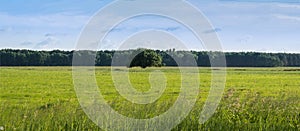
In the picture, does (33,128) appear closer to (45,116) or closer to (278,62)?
(45,116)

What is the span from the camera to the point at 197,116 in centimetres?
1184

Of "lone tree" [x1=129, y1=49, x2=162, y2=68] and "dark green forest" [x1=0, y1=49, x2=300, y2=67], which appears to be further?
"dark green forest" [x1=0, y1=49, x2=300, y2=67]

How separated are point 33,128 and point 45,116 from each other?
1.06 meters

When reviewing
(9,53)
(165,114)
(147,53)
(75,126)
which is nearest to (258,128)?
(165,114)

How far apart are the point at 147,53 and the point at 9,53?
157 feet

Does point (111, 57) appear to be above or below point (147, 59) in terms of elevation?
above

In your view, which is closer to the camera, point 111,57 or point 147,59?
point 147,59

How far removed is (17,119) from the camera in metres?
10.9

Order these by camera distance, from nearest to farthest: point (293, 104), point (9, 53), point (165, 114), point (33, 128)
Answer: point (33, 128) < point (165, 114) < point (293, 104) < point (9, 53)

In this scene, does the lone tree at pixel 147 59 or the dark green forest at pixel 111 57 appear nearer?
the lone tree at pixel 147 59

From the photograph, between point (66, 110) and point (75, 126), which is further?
point (66, 110)

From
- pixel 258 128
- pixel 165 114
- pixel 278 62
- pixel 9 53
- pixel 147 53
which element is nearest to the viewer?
pixel 258 128

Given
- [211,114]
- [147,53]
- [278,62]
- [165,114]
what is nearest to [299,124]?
[211,114]

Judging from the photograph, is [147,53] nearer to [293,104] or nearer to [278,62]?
[278,62]
